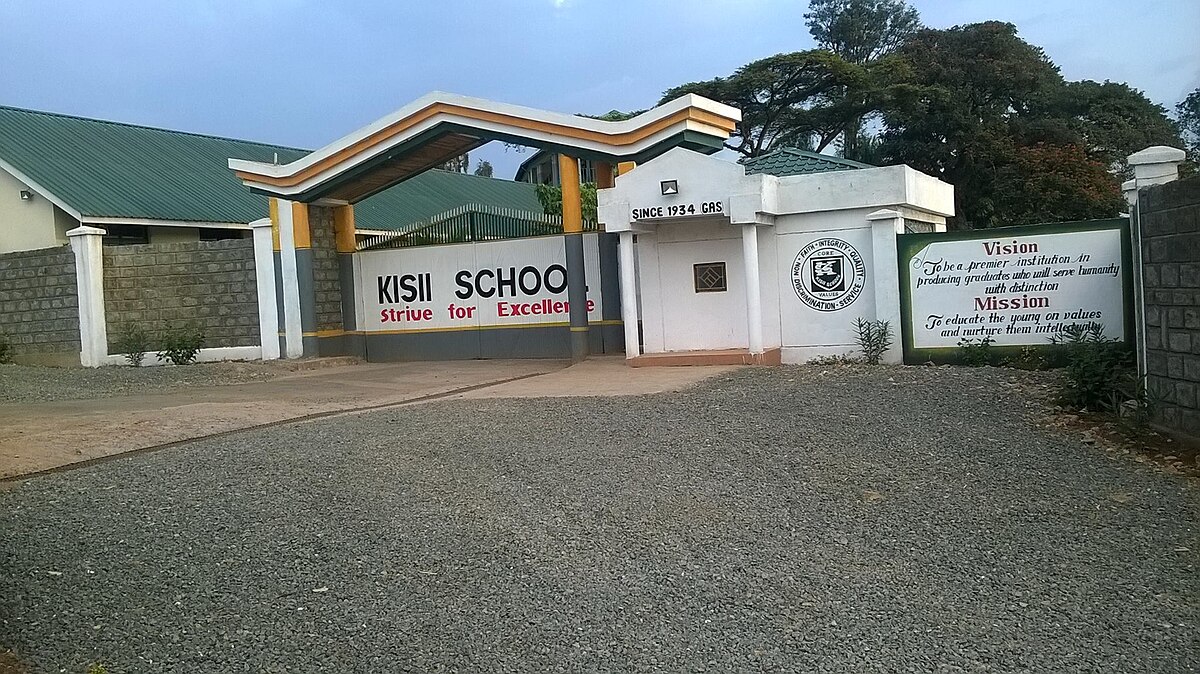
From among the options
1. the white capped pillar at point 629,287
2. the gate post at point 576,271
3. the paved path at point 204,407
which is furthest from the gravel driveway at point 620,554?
the gate post at point 576,271

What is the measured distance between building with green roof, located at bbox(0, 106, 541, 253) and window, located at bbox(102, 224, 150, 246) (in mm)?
22

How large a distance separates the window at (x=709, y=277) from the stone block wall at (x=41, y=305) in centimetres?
1144

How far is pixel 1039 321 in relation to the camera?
1314cm

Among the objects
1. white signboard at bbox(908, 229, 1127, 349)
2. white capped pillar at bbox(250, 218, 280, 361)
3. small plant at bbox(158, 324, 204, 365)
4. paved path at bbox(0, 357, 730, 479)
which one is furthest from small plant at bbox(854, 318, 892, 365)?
small plant at bbox(158, 324, 204, 365)

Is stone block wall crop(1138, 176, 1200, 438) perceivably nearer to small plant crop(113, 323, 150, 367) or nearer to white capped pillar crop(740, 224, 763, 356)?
white capped pillar crop(740, 224, 763, 356)

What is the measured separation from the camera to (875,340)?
46.1 feet

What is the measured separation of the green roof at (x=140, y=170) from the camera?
2206cm

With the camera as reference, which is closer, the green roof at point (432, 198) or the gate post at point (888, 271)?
the gate post at point (888, 271)

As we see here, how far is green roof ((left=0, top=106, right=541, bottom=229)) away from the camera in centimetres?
2206

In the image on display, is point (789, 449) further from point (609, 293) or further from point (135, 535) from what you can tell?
point (609, 293)

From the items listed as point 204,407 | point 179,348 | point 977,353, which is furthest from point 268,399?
point 977,353

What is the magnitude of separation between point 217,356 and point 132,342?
146 centimetres

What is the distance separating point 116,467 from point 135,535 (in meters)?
2.26

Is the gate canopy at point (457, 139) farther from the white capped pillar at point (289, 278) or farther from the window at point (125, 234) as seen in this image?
the window at point (125, 234)
